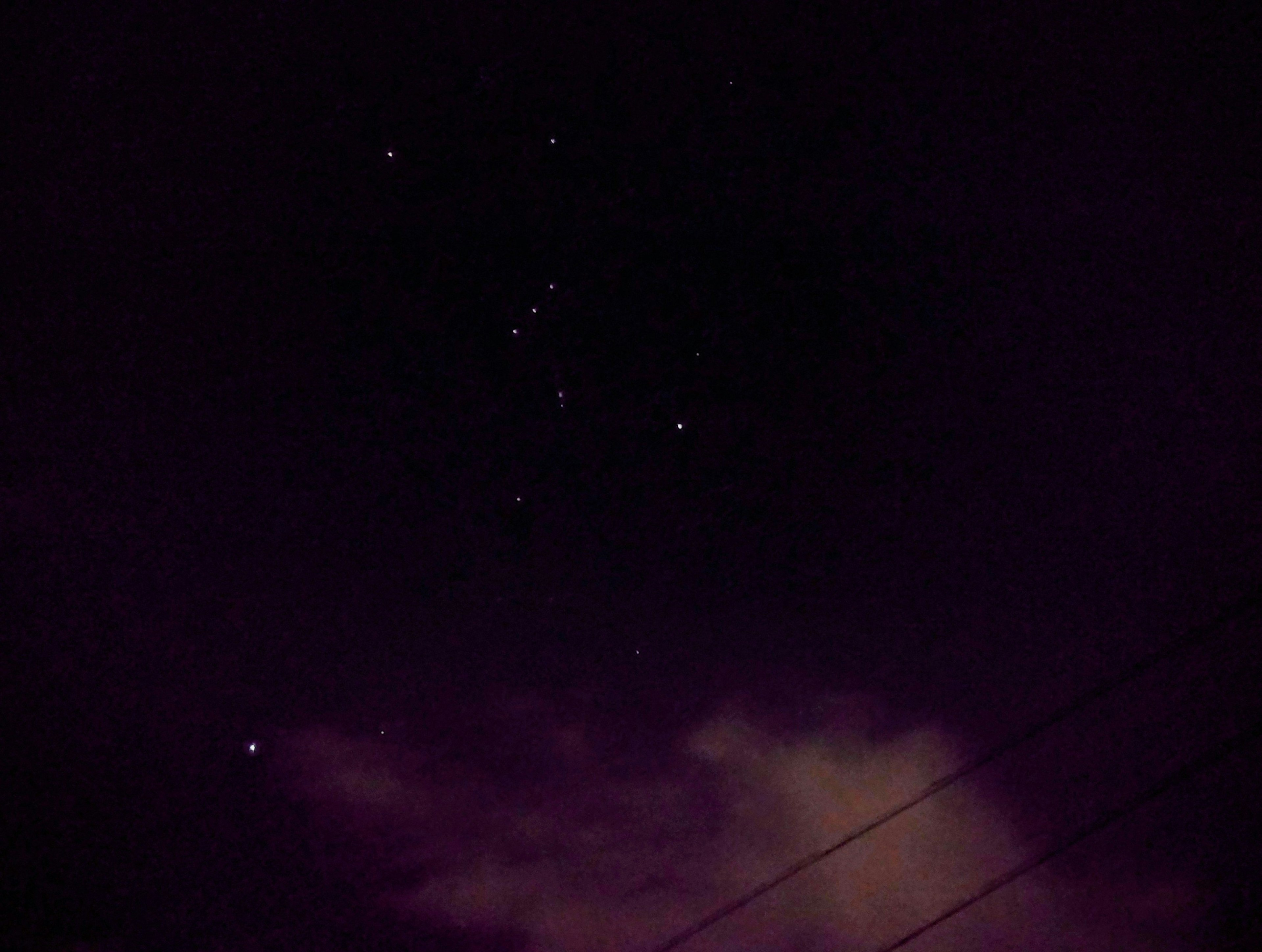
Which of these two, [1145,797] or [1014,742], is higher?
[1014,742]

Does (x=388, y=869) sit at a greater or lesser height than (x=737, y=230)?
lesser

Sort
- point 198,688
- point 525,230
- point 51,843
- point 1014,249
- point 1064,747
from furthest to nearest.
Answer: point 1064,747 → point 51,843 → point 198,688 → point 1014,249 → point 525,230

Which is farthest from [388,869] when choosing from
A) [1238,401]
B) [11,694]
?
[1238,401]

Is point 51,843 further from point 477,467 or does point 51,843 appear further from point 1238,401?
point 1238,401

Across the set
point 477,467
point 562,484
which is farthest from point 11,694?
point 562,484

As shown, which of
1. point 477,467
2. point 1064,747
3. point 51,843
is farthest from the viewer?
point 1064,747

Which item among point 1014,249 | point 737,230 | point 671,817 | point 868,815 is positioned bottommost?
point 868,815

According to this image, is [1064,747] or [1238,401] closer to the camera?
[1238,401]
